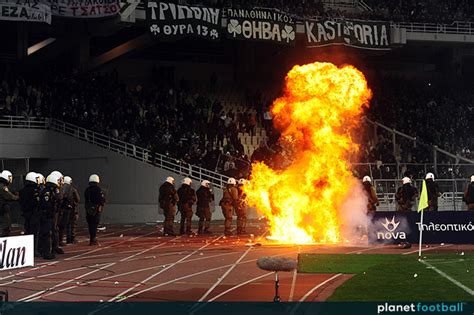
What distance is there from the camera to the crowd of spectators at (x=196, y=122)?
29984mm

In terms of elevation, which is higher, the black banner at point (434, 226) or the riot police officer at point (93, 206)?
the riot police officer at point (93, 206)

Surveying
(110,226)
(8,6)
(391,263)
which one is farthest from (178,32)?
(391,263)

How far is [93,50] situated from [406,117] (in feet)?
55.6

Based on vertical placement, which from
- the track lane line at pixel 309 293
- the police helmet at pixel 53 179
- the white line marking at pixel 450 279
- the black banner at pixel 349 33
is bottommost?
the white line marking at pixel 450 279

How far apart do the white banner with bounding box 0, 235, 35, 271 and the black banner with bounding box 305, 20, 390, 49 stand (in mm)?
21677

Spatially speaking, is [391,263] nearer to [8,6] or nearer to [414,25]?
[8,6]

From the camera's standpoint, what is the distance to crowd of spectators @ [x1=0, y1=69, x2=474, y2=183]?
98.4ft

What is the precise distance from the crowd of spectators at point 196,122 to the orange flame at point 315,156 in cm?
656

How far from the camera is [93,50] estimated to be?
38938 mm

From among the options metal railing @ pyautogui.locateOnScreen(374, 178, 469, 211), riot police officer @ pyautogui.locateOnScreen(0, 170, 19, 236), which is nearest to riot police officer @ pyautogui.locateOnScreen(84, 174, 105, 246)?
riot police officer @ pyautogui.locateOnScreen(0, 170, 19, 236)

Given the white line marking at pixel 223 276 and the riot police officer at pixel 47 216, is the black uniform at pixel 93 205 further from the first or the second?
the white line marking at pixel 223 276

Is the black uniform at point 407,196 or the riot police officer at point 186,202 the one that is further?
the riot police officer at point 186,202

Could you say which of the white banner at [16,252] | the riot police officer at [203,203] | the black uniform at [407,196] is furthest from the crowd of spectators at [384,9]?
the white banner at [16,252]

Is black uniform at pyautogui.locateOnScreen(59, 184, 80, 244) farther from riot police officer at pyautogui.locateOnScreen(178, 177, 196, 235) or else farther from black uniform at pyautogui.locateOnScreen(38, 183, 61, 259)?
riot police officer at pyautogui.locateOnScreen(178, 177, 196, 235)
